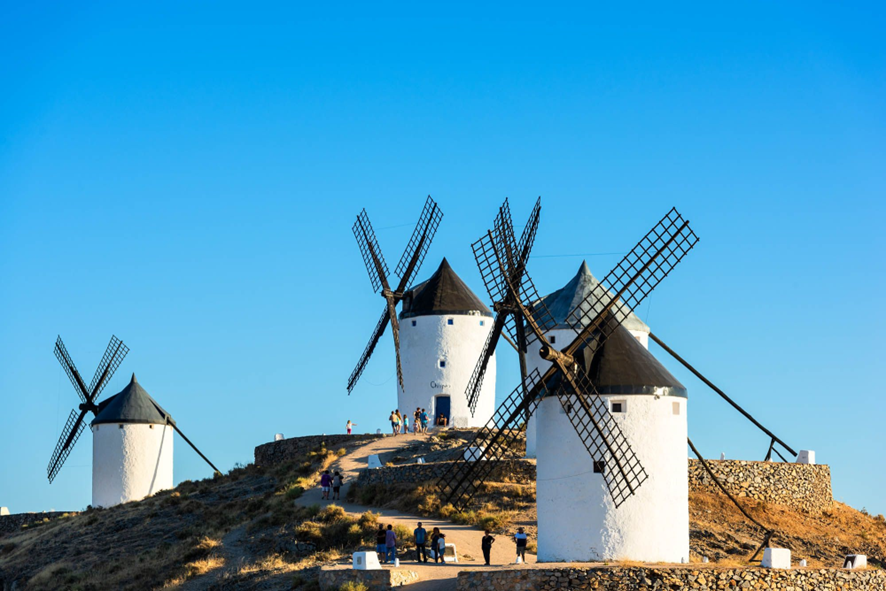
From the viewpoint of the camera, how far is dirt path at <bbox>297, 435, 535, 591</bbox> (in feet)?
81.7

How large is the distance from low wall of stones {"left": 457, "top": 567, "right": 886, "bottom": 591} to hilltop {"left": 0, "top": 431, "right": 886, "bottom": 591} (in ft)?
4.95

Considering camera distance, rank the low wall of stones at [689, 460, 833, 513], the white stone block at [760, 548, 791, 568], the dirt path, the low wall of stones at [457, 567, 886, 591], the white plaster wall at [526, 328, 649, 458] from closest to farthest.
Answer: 1. the low wall of stones at [457, 567, 886, 591]
2. the white stone block at [760, 548, 791, 568]
3. the dirt path
4. the low wall of stones at [689, 460, 833, 513]
5. the white plaster wall at [526, 328, 649, 458]

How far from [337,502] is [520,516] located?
20.3ft

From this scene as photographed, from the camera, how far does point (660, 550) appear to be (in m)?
25.3

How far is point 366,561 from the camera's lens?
Answer: 976 inches

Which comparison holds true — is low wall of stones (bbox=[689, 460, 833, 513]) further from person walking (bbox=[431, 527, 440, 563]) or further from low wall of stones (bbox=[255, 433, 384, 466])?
low wall of stones (bbox=[255, 433, 384, 466])

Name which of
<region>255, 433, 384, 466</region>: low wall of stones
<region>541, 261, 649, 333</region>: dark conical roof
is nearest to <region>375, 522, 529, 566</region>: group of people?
<region>541, 261, 649, 333</region>: dark conical roof

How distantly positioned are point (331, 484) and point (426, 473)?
9.53 ft

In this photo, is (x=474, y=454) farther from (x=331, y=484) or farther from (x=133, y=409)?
(x=133, y=409)

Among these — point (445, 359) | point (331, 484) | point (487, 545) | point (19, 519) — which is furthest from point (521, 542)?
point (19, 519)

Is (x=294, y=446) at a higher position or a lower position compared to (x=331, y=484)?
higher

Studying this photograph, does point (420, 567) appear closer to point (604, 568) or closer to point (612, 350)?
point (604, 568)

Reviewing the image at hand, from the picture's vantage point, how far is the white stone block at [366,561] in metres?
24.7

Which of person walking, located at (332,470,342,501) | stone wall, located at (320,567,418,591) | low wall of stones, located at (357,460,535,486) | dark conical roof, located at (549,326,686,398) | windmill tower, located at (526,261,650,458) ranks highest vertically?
windmill tower, located at (526,261,650,458)
